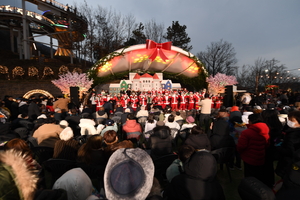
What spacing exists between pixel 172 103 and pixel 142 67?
6945 millimetres

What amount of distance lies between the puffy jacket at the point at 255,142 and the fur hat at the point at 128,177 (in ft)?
7.37

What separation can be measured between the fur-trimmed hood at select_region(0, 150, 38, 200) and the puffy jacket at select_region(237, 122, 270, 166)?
2.96 m

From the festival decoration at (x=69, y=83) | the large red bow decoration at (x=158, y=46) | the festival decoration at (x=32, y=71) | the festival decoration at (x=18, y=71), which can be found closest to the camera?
the festival decoration at (x=69, y=83)

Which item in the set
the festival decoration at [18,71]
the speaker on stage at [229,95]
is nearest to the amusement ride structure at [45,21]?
the festival decoration at [18,71]

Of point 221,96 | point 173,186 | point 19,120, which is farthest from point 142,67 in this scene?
point 173,186

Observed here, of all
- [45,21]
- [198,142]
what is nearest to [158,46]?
→ [198,142]

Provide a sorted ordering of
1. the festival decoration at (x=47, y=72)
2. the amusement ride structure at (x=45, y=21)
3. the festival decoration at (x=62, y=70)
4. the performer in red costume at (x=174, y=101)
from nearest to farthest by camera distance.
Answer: the performer in red costume at (x=174, y=101)
the festival decoration at (x=47, y=72)
the festival decoration at (x=62, y=70)
the amusement ride structure at (x=45, y=21)

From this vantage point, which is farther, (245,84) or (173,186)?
(245,84)

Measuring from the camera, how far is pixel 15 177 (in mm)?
988

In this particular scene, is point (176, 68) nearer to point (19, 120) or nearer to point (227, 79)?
point (227, 79)

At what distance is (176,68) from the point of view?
17391mm

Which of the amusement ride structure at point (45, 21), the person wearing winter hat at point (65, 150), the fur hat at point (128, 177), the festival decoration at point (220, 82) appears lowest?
the person wearing winter hat at point (65, 150)

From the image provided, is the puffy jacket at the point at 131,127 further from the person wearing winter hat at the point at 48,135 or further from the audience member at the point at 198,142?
the audience member at the point at 198,142

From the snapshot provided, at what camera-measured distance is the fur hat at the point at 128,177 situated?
3.87 feet
